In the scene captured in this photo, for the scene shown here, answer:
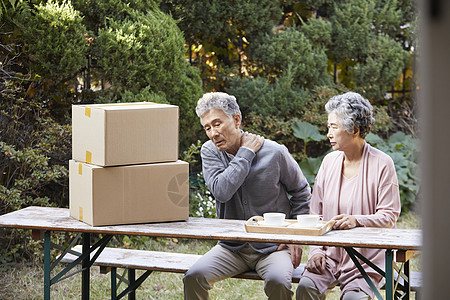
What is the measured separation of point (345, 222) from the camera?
290 cm

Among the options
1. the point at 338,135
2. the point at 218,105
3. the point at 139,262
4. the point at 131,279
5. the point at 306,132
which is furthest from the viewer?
the point at 306,132

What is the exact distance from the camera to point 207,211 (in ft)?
19.2

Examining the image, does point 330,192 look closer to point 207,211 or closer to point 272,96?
point 207,211

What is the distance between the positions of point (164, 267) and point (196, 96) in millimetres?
2660

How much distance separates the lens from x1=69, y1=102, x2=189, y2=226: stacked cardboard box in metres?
2.89

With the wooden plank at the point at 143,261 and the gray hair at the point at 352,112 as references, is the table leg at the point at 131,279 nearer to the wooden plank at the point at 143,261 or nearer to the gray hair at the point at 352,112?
the wooden plank at the point at 143,261

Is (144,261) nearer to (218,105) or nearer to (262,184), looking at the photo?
(262,184)

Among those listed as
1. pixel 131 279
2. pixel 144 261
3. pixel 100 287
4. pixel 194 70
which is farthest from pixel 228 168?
pixel 194 70

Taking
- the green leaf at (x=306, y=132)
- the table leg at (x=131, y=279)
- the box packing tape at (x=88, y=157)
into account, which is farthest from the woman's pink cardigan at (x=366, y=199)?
the green leaf at (x=306, y=132)

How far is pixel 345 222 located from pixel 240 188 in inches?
25.7

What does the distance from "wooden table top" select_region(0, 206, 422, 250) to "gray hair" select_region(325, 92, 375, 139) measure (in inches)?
20.5

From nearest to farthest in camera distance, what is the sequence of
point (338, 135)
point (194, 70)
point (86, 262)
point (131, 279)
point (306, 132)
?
point (338, 135) → point (86, 262) → point (131, 279) → point (194, 70) → point (306, 132)

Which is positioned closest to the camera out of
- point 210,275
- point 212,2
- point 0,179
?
point 210,275

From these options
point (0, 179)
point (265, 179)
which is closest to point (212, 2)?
point (0, 179)
